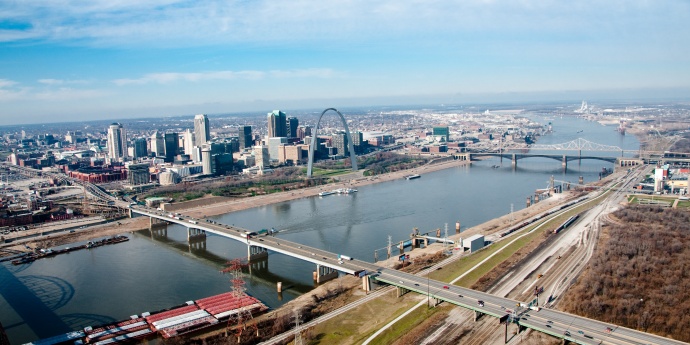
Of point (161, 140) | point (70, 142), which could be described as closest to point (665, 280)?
point (161, 140)

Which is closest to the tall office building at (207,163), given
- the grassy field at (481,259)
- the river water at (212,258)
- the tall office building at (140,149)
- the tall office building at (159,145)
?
the river water at (212,258)

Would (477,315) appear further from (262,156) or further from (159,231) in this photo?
(262,156)

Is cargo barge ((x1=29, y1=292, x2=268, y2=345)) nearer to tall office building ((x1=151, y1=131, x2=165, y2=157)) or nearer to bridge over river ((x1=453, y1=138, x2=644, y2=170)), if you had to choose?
bridge over river ((x1=453, y1=138, x2=644, y2=170))

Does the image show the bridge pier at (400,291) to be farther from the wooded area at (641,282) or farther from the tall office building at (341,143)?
the tall office building at (341,143)

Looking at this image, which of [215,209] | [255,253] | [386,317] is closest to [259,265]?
[255,253]

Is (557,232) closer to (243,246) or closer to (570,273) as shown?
(570,273)

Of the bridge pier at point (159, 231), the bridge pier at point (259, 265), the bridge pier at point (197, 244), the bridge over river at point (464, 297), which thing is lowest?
the bridge pier at point (159, 231)
